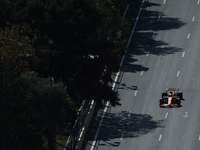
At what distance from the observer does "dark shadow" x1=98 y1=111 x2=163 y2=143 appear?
179ft

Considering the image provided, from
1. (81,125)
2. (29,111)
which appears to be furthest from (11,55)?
(81,125)

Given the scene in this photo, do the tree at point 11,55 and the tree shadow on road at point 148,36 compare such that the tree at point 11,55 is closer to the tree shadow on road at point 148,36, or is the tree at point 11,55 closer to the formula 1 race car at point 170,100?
the formula 1 race car at point 170,100

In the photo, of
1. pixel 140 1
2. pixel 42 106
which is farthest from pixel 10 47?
pixel 140 1

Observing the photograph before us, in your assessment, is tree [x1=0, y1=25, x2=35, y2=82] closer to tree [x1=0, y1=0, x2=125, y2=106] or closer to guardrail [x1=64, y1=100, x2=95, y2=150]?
guardrail [x1=64, y1=100, x2=95, y2=150]

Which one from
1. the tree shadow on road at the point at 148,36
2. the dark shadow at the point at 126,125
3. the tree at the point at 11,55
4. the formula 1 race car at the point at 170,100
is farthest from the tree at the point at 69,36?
the tree at the point at 11,55

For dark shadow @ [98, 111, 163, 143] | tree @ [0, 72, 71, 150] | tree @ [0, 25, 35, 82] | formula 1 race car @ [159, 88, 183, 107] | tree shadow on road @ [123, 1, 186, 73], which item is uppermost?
tree shadow on road @ [123, 1, 186, 73]

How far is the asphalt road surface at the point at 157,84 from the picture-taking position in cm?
5338

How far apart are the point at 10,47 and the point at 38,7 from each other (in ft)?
54.8

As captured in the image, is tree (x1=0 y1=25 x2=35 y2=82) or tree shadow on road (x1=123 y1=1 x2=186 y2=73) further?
tree shadow on road (x1=123 y1=1 x2=186 y2=73)

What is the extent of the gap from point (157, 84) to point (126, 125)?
27.3ft

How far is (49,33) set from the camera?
52469 millimetres

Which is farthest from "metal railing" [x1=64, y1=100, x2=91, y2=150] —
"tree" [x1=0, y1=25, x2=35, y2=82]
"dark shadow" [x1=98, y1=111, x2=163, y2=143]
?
"tree" [x1=0, y1=25, x2=35, y2=82]

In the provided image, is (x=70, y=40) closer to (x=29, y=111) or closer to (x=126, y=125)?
(x=126, y=125)

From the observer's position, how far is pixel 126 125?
56.0 metres
